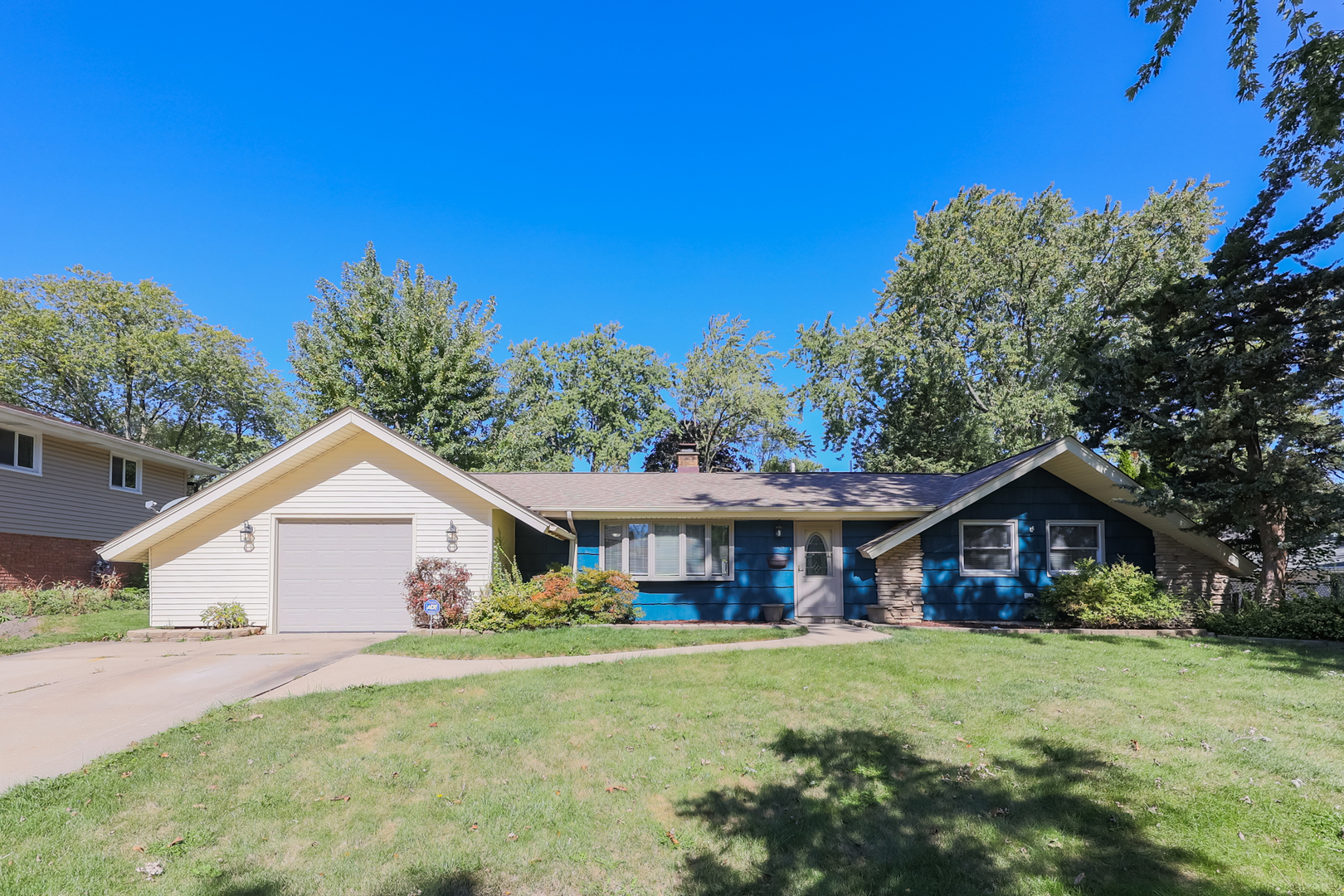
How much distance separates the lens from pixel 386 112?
15453mm

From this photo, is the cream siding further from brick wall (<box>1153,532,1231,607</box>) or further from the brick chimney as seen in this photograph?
brick wall (<box>1153,532,1231,607</box>)

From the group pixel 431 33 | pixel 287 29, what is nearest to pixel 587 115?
pixel 431 33

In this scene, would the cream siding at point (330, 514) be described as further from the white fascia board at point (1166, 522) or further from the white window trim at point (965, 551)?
the white fascia board at point (1166, 522)

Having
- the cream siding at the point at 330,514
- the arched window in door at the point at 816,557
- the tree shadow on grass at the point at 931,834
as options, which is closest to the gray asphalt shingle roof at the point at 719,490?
the arched window in door at the point at 816,557

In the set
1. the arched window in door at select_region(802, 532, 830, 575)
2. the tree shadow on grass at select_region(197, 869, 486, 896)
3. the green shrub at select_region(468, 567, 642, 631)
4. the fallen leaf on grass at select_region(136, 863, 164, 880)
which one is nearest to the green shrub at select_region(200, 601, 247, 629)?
the green shrub at select_region(468, 567, 642, 631)

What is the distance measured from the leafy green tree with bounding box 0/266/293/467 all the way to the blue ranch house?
857 inches

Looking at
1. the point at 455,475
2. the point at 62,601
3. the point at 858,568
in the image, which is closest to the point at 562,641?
the point at 455,475

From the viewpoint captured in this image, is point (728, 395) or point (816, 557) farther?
point (728, 395)

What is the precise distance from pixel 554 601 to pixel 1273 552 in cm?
1282

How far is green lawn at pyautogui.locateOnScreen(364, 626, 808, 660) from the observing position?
344 inches

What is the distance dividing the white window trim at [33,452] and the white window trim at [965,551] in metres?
21.1

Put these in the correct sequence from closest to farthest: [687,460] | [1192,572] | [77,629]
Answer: [77,629]
[1192,572]
[687,460]

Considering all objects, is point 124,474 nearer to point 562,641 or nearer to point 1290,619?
point 562,641

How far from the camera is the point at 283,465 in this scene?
11148 millimetres
